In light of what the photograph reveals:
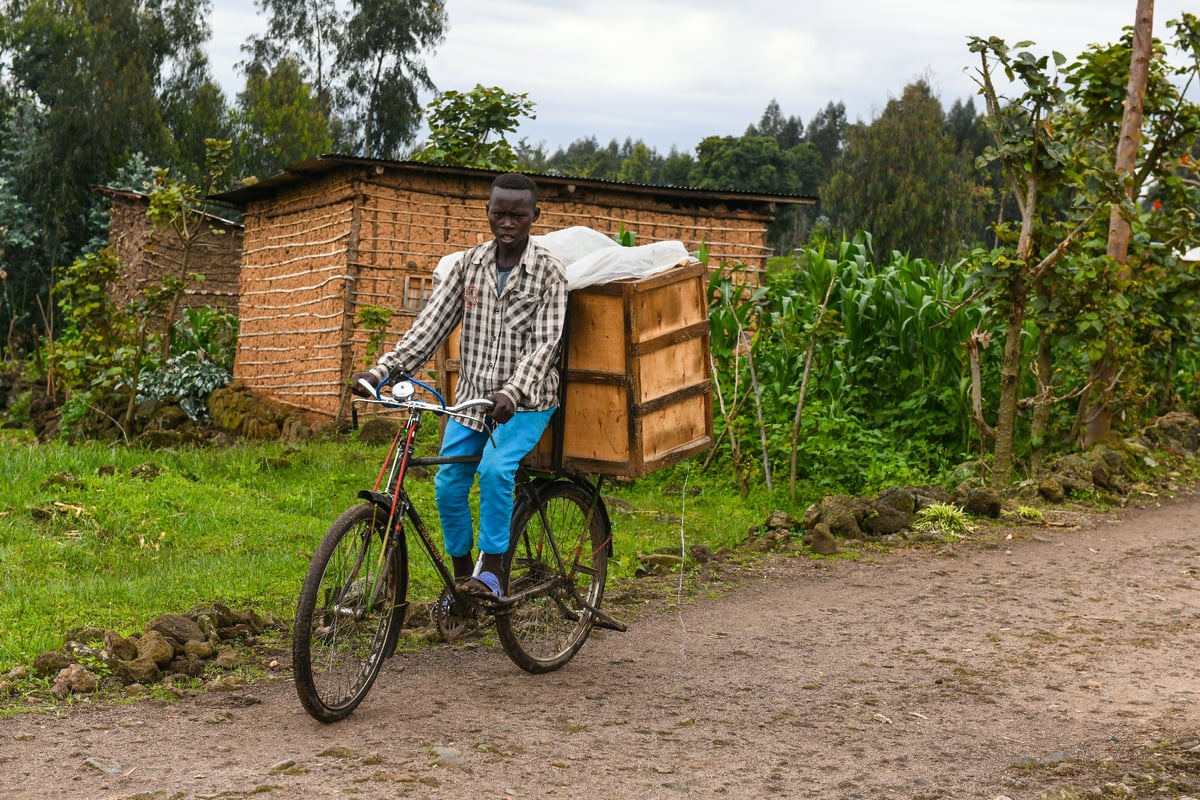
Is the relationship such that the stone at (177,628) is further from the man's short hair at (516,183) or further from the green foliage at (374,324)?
the green foliage at (374,324)

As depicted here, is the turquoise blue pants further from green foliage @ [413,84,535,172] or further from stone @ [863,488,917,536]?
green foliage @ [413,84,535,172]

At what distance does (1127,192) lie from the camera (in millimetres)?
11312

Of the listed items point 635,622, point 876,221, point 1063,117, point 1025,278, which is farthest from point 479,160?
point 876,221

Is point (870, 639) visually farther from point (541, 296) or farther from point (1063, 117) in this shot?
point (1063, 117)

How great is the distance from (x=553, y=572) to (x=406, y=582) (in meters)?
0.86

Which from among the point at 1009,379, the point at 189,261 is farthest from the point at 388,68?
the point at 1009,379

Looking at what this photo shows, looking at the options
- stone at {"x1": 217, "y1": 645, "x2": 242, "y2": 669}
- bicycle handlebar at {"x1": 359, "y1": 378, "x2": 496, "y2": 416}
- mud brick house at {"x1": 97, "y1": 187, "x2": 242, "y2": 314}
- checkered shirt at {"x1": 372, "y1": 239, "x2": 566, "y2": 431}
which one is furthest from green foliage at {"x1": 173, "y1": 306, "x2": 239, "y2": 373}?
bicycle handlebar at {"x1": 359, "y1": 378, "x2": 496, "y2": 416}

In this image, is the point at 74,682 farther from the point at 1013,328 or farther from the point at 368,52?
the point at 368,52

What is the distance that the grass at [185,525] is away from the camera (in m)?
6.12

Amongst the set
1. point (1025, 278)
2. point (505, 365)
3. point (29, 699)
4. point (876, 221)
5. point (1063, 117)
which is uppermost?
point (876, 221)

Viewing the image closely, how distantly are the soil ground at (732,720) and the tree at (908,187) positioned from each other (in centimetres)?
5273

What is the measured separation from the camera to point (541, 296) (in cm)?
485

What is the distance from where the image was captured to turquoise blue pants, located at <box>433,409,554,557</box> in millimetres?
4684

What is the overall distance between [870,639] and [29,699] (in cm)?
382
